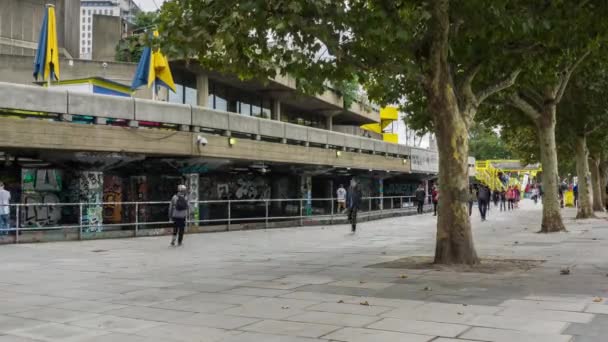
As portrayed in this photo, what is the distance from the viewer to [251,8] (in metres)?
8.58

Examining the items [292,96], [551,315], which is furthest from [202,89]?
[551,315]

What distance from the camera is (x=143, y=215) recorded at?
19.8 meters

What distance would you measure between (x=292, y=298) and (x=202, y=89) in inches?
990

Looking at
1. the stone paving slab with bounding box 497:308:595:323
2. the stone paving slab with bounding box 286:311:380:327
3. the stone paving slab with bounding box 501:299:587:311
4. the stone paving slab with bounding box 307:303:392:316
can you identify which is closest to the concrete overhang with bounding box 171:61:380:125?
the stone paving slab with bounding box 307:303:392:316

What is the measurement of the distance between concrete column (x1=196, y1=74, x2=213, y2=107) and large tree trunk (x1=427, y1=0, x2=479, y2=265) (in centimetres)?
2235

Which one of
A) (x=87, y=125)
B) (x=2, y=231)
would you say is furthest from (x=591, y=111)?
(x=2, y=231)

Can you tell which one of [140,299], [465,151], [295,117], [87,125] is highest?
[295,117]

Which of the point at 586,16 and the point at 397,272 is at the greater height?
the point at 586,16

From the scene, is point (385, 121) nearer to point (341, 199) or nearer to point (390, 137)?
point (390, 137)

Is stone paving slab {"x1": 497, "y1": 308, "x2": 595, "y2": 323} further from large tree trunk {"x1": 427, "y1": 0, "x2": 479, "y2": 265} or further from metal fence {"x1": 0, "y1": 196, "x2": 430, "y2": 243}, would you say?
metal fence {"x1": 0, "y1": 196, "x2": 430, "y2": 243}

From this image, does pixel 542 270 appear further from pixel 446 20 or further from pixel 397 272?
pixel 446 20

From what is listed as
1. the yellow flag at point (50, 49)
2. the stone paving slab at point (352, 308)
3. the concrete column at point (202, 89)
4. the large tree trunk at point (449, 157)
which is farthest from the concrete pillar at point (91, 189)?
the stone paving slab at point (352, 308)

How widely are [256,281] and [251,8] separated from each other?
4131 mm

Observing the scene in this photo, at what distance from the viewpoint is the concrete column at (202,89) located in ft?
104
